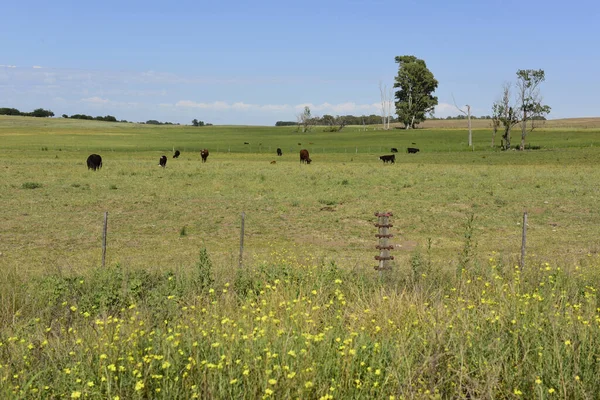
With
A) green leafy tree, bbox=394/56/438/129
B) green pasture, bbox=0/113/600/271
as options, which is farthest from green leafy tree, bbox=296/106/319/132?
green pasture, bbox=0/113/600/271

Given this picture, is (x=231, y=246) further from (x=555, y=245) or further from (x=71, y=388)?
(x=71, y=388)

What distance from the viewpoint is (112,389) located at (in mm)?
5449

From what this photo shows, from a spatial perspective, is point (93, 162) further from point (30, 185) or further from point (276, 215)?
point (276, 215)

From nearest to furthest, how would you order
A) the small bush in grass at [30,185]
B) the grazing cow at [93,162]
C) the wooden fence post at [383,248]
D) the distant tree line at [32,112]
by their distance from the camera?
the wooden fence post at [383,248]
the small bush in grass at [30,185]
the grazing cow at [93,162]
the distant tree line at [32,112]

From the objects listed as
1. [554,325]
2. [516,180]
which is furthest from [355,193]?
[554,325]

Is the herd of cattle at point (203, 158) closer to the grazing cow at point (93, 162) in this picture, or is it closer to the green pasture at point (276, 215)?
the grazing cow at point (93, 162)

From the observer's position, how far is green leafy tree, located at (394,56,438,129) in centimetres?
12825

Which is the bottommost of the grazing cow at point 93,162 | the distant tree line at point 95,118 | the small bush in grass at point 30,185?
the small bush in grass at point 30,185

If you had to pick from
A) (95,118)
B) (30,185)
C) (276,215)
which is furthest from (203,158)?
(95,118)

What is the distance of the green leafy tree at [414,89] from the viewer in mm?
128250

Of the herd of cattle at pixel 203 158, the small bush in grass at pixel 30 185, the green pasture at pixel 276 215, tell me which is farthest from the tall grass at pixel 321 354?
the herd of cattle at pixel 203 158

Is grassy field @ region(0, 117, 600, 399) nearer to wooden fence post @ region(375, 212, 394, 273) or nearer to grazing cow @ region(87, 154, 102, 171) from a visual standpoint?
wooden fence post @ region(375, 212, 394, 273)

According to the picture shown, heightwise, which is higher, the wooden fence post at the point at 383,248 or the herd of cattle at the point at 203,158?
the herd of cattle at the point at 203,158

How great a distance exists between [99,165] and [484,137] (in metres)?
81.2
